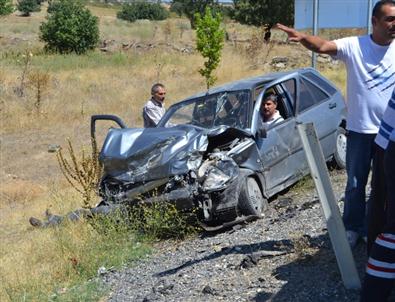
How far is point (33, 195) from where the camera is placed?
40.6ft

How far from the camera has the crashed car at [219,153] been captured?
21.0 feet

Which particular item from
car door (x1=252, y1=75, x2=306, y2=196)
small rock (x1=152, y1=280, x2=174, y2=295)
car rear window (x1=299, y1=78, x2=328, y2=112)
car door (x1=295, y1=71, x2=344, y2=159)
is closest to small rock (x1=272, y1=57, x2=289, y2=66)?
car door (x1=295, y1=71, x2=344, y2=159)

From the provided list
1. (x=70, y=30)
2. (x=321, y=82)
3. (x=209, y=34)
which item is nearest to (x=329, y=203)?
(x=321, y=82)

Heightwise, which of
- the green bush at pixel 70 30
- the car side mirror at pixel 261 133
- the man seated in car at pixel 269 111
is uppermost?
the man seated in car at pixel 269 111

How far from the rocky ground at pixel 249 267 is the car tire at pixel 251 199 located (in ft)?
0.63

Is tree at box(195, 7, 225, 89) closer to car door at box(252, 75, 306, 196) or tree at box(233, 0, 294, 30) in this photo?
car door at box(252, 75, 306, 196)

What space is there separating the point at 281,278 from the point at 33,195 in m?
8.94

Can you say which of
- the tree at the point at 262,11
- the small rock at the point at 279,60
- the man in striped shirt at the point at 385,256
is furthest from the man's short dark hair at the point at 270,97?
the tree at the point at 262,11

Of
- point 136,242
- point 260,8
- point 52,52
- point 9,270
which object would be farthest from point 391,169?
point 260,8

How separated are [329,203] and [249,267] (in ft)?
3.44

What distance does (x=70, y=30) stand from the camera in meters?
31.0

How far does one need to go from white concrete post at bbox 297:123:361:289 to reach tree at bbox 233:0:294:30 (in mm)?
44479

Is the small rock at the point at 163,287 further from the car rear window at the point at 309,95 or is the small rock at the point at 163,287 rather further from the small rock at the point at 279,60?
the small rock at the point at 279,60

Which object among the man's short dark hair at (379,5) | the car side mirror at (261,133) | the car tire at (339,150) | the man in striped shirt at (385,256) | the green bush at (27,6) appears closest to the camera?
the man in striped shirt at (385,256)
